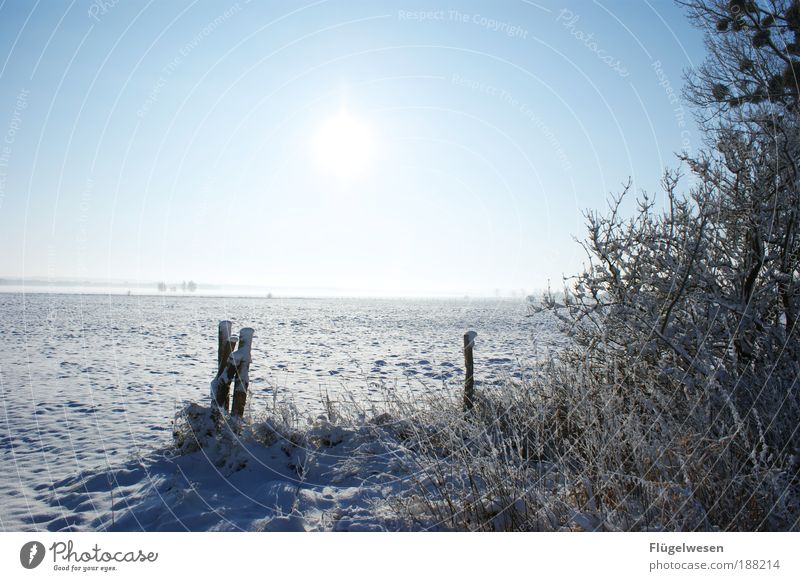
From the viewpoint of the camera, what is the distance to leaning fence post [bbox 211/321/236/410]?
6.43 meters

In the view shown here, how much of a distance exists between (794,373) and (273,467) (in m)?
5.68

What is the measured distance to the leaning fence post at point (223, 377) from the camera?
253 inches

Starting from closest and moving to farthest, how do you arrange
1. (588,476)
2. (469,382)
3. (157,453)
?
(588,476) < (157,453) < (469,382)

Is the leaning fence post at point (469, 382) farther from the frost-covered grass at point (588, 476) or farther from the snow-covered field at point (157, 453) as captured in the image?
the frost-covered grass at point (588, 476)

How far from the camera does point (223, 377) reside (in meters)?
6.48

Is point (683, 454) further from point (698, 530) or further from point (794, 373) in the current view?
point (794, 373)

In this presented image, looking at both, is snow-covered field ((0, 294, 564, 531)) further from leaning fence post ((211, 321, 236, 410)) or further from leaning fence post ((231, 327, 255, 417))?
leaning fence post ((211, 321, 236, 410))

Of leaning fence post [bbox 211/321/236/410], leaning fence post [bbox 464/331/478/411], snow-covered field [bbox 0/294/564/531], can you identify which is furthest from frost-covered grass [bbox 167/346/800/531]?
leaning fence post [bbox 464/331/478/411]

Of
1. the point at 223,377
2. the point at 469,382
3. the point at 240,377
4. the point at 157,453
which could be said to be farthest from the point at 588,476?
the point at 157,453

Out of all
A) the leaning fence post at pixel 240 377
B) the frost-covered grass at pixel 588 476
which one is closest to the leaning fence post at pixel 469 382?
the frost-covered grass at pixel 588 476

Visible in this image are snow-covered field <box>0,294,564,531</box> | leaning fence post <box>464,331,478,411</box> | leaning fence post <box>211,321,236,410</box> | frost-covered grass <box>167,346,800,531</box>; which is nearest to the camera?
frost-covered grass <box>167,346,800,531</box>

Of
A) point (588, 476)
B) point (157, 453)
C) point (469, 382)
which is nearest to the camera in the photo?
point (588, 476)

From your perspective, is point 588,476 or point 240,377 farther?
point 240,377

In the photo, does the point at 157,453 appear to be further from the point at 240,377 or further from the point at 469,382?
the point at 469,382
